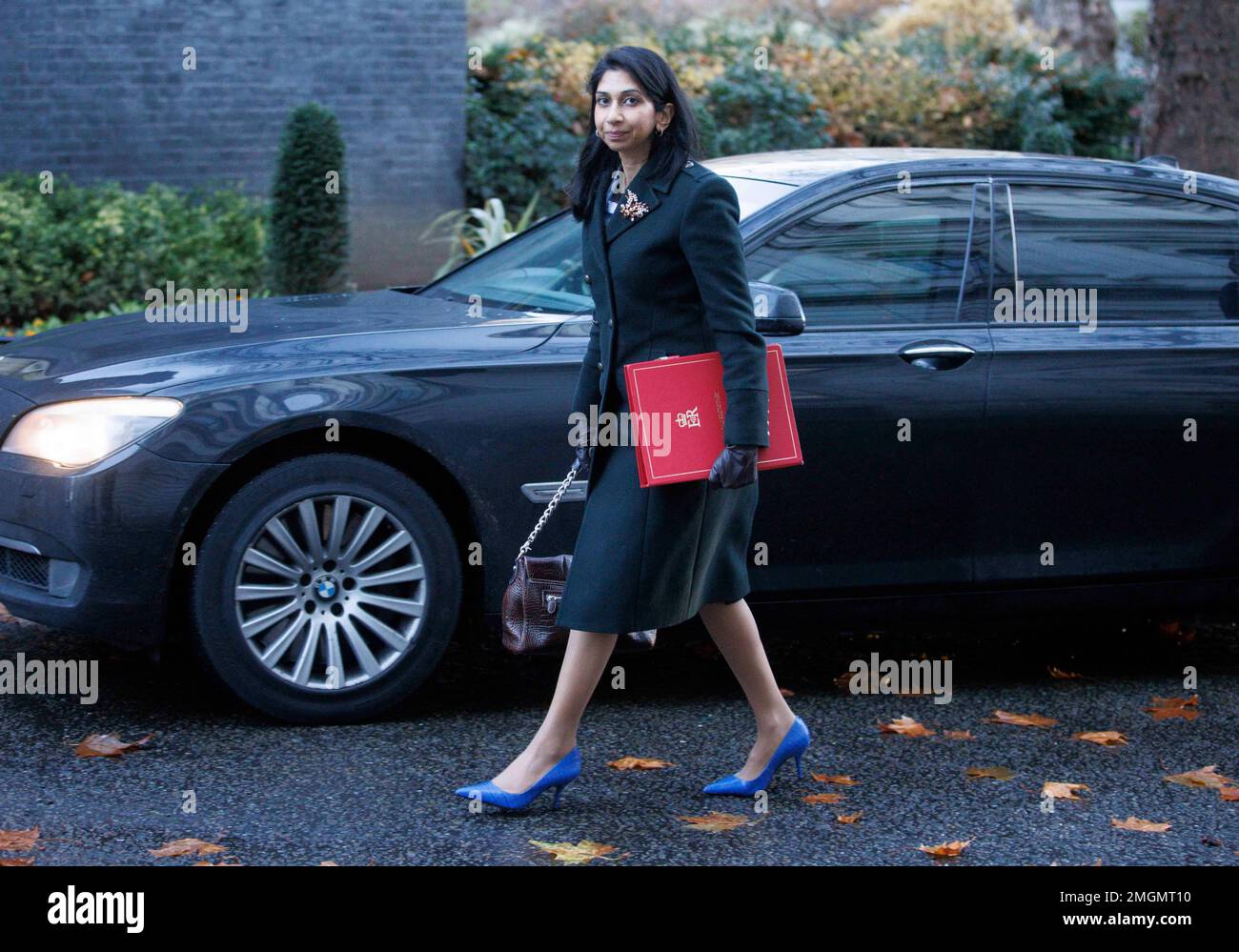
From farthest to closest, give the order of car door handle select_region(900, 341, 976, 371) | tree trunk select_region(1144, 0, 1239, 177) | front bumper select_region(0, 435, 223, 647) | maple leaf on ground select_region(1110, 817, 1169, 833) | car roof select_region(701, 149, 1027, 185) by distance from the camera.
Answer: tree trunk select_region(1144, 0, 1239, 177), car roof select_region(701, 149, 1027, 185), car door handle select_region(900, 341, 976, 371), front bumper select_region(0, 435, 223, 647), maple leaf on ground select_region(1110, 817, 1169, 833)

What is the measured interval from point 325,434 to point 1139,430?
245cm

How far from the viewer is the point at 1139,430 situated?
5277 millimetres

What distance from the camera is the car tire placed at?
465cm

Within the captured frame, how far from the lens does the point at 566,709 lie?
420 centimetres

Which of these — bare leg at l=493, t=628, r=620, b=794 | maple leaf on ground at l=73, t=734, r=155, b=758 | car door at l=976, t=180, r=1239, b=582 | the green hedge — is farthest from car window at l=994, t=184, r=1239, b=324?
the green hedge

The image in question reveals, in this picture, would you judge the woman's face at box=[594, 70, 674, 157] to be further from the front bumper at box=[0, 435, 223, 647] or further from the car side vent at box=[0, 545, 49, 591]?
the car side vent at box=[0, 545, 49, 591]

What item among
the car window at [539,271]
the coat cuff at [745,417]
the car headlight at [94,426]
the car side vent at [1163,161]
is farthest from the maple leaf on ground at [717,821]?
the car side vent at [1163,161]

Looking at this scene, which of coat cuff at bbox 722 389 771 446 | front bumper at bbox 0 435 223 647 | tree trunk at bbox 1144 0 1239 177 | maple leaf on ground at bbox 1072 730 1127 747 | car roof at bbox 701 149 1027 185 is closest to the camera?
coat cuff at bbox 722 389 771 446

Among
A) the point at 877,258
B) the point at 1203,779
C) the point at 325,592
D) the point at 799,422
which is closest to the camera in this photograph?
the point at 1203,779

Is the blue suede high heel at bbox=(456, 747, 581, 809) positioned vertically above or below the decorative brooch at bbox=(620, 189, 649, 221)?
below

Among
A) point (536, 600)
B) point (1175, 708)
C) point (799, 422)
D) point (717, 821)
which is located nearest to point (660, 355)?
point (536, 600)

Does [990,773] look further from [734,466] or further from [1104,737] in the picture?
[734,466]

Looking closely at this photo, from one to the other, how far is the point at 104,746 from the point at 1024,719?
2656mm

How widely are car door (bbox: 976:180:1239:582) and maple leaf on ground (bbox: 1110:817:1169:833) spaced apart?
1.07 metres
